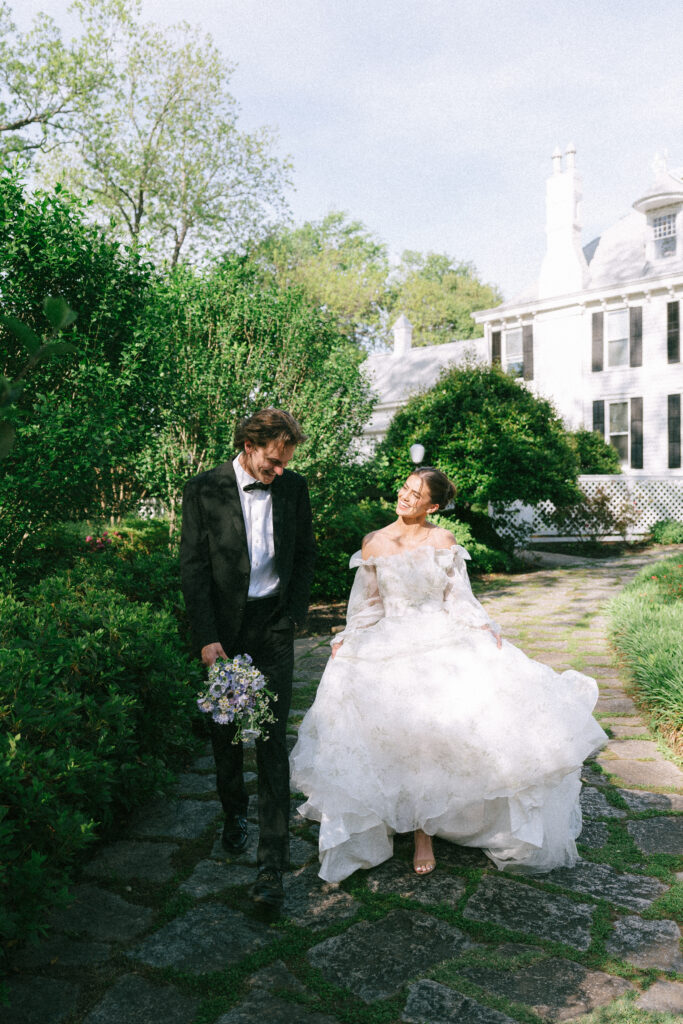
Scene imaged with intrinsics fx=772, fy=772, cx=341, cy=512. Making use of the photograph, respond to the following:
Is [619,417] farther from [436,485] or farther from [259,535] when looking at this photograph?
[259,535]

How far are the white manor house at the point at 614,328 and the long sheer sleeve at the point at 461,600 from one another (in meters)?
Result: 18.5

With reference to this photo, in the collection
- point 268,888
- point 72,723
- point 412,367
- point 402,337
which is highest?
point 402,337

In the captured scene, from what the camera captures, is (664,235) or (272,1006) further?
(664,235)

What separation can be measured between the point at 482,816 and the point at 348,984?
1227 mm

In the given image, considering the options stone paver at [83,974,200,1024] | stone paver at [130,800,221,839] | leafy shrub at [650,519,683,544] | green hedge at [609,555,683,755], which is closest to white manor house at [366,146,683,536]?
leafy shrub at [650,519,683,544]

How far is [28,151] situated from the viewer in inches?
936

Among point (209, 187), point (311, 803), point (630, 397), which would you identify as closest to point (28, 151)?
point (209, 187)

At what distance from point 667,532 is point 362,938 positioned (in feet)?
61.9

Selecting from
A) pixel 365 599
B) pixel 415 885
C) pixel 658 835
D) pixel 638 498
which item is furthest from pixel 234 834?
pixel 638 498

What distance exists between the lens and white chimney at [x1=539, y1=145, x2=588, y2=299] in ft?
80.5

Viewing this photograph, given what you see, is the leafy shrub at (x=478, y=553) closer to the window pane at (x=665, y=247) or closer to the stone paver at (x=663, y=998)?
the stone paver at (x=663, y=998)

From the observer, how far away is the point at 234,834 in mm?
4090

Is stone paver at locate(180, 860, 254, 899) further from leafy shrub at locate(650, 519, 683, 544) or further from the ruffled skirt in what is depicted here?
leafy shrub at locate(650, 519, 683, 544)

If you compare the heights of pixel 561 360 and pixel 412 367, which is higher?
pixel 412 367
